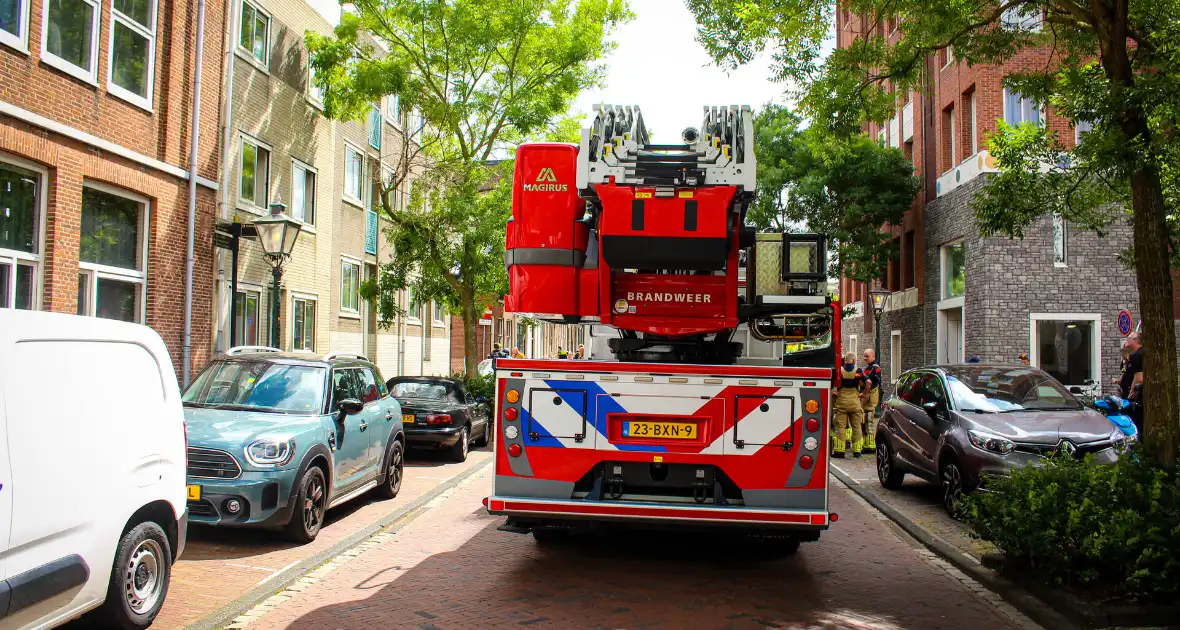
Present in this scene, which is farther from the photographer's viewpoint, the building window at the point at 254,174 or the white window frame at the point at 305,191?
the white window frame at the point at 305,191

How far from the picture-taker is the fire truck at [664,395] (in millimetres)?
6297

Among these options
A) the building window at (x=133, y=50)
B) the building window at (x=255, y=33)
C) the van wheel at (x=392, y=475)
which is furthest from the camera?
the building window at (x=255, y=33)

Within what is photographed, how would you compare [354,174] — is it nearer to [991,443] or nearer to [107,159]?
[107,159]

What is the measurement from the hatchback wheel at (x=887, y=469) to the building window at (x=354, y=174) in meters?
16.5

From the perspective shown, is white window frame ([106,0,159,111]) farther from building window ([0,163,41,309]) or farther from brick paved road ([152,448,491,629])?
brick paved road ([152,448,491,629])

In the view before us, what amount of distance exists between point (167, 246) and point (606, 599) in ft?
38.3

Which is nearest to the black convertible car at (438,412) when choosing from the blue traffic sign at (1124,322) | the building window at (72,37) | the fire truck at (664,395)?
the building window at (72,37)

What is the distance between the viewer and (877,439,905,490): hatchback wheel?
11888 mm

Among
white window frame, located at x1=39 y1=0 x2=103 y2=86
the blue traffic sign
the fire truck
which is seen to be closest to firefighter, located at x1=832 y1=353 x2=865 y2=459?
the blue traffic sign

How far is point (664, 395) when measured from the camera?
21.0ft

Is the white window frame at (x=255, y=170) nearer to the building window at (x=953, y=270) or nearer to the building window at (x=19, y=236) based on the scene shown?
the building window at (x=19, y=236)

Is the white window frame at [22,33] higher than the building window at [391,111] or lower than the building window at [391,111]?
lower

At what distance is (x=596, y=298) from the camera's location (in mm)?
6855

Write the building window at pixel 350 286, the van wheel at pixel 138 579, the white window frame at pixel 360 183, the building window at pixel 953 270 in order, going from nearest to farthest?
the van wheel at pixel 138 579 → the building window at pixel 350 286 → the white window frame at pixel 360 183 → the building window at pixel 953 270
